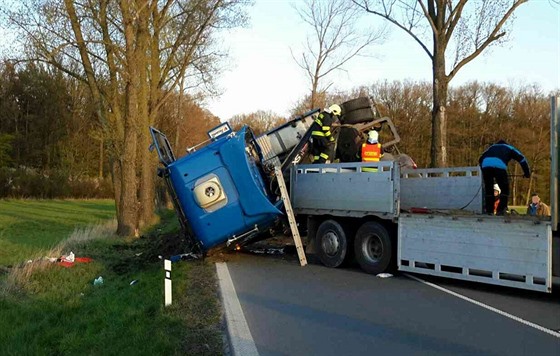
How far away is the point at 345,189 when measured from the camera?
11.3 metres

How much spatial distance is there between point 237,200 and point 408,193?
340 cm

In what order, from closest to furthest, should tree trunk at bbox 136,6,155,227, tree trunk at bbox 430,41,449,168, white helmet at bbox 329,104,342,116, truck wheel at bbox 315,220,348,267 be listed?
truck wheel at bbox 315,220,348,267
white helmet at bbox 329,104,342,116
tree trunk at bbox 430,41,449,168
tree trunk at bbox 136,6,155,227

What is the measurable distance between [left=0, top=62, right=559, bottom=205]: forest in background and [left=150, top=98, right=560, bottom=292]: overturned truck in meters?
22.5

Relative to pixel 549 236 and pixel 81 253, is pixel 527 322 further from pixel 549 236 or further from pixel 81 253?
pixel 81 253

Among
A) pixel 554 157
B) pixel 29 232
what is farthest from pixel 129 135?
pixel 554 157

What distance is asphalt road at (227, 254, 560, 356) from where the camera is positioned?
6031 mm

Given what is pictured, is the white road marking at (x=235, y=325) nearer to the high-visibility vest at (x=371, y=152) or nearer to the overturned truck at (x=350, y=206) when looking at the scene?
the overturned truck at (x=350, y=206)

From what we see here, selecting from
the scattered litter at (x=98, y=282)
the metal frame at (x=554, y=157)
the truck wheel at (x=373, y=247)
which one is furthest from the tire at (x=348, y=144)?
the scattered litter at (x=98, y=282)

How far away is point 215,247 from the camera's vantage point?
12156mm

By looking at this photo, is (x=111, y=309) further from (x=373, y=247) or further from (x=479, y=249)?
(x=479, y=249)

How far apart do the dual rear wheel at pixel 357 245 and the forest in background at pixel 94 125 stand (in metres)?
23.4

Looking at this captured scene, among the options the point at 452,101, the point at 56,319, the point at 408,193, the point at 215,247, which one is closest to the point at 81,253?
the point at 215,247

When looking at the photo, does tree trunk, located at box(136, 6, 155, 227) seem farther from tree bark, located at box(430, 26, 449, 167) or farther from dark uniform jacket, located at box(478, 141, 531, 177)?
dark uniform jacket, located at box(478, 141, 531, 177)

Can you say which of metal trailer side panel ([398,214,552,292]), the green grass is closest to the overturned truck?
metal trailer side panel ([398,214,552,292])
